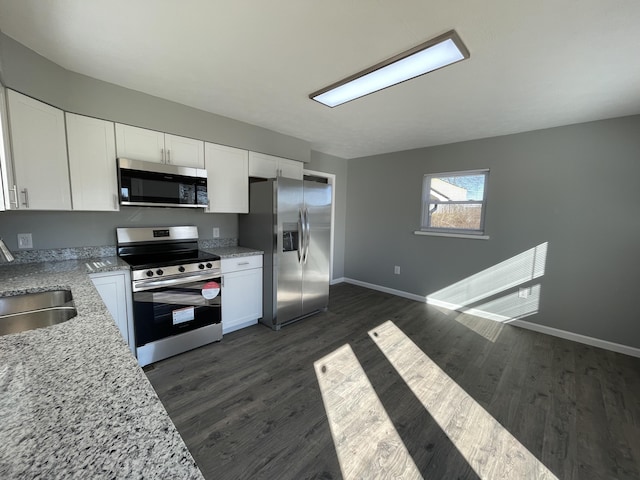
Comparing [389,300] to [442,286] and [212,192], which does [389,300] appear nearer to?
[442,286]

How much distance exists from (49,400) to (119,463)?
351mm

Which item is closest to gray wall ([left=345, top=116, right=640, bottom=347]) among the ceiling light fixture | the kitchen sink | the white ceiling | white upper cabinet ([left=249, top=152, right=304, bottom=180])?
the white ceiling

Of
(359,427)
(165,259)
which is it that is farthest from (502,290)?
(165,259)

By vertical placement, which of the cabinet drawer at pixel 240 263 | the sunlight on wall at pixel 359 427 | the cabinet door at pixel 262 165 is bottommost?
the sunlight on wall at pixel 359 427

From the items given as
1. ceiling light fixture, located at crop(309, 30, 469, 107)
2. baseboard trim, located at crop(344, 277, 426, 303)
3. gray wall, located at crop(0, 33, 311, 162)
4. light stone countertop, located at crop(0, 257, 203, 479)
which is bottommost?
baseboard trim, located at crop(344, 277, 426, 303)

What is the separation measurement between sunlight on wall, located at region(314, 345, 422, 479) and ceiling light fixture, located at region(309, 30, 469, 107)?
7.92ft

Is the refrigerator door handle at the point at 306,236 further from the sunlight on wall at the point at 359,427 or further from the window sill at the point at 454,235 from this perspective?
the window sill at the point at 454,235

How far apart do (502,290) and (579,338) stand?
0.84m

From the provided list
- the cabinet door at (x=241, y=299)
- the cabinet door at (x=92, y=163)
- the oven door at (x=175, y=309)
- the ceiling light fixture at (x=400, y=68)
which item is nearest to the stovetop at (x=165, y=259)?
A: the oven door at (x=175, y=309)

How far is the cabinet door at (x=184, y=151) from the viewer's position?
8.56 ft

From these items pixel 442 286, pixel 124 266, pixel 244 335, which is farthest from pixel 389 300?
pixel 124 266

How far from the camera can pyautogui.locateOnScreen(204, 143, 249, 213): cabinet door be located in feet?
9.56

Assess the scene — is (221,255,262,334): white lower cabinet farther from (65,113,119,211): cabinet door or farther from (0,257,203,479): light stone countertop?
(0,257,203,479): light stone countertop

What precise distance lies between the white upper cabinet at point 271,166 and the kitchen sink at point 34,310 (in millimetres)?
2135
